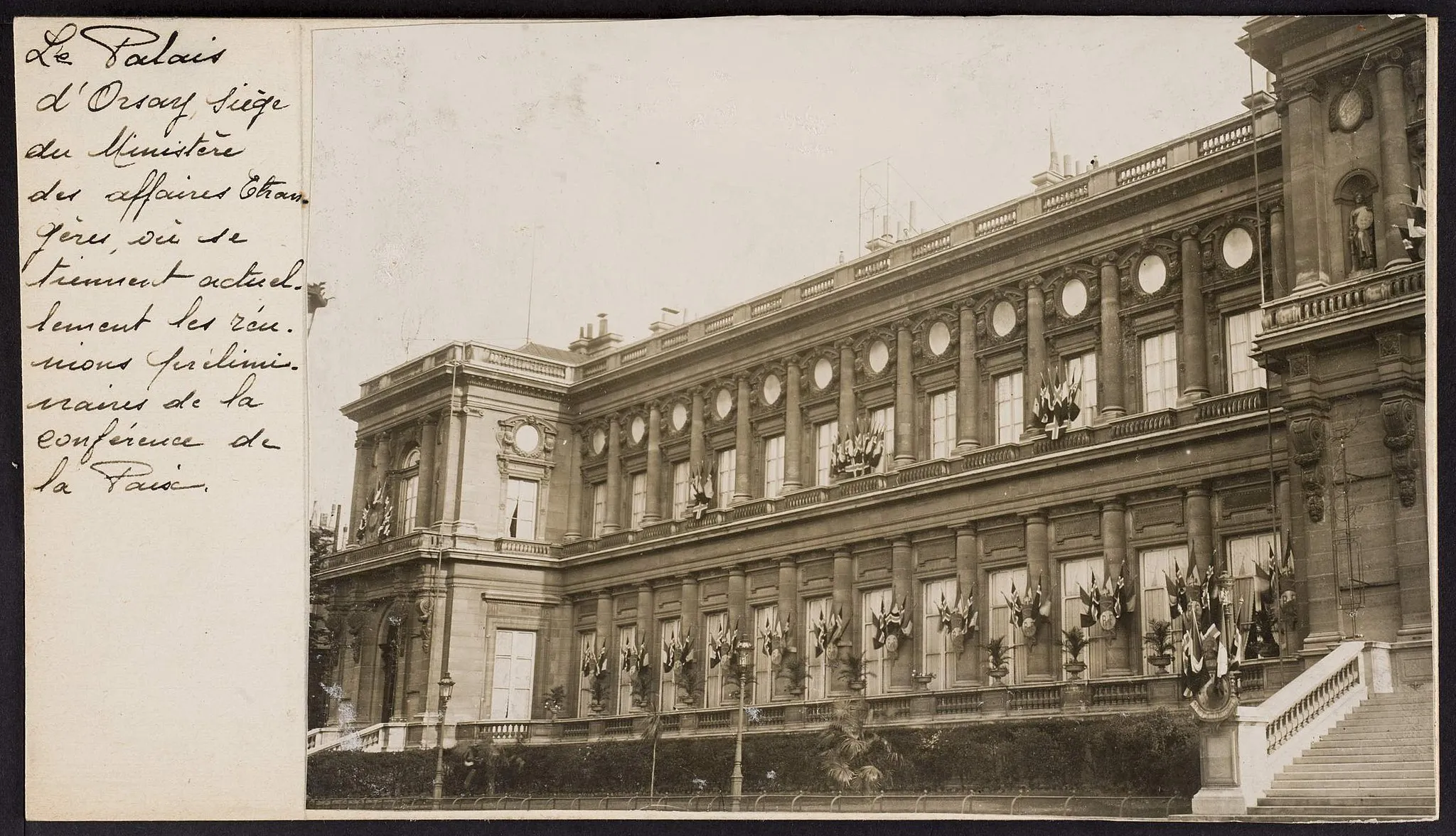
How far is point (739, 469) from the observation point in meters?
13.1

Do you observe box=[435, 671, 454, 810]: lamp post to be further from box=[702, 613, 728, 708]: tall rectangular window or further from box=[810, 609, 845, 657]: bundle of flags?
box=[810, 609, 845, 657]: bundle of flags

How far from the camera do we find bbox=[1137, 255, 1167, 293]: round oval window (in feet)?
39.1

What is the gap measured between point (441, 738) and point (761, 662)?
2.54 meters

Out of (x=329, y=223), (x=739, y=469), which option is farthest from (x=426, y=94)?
(x=739, y=469)

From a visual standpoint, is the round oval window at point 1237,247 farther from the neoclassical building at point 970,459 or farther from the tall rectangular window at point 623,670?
the tall rectangular window at point 623,670

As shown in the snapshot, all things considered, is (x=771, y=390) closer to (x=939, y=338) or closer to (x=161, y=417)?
(x=939, y=338)

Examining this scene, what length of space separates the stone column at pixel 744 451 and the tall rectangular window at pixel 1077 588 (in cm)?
279

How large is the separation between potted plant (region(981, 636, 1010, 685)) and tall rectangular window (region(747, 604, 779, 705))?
5.52 feet

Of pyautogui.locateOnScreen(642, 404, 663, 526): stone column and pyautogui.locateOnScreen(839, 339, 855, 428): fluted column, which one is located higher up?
pyautogui.locateOnScreen(839, 339, 855, 428): fluted column

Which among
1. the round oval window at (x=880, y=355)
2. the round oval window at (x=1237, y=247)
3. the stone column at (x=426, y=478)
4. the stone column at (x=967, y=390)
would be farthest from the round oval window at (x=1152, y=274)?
the stone column at (x=426, y=478)

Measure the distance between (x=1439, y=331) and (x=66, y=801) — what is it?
945cm

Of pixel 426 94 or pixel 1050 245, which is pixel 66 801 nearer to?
pixel 426 94

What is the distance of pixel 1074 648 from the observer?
1108 cm

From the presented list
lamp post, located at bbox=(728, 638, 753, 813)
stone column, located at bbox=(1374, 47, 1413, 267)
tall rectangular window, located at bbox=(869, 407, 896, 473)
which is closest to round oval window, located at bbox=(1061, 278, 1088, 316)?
tall rectangular window, located at bbox=(869, 407, 896, 473)
